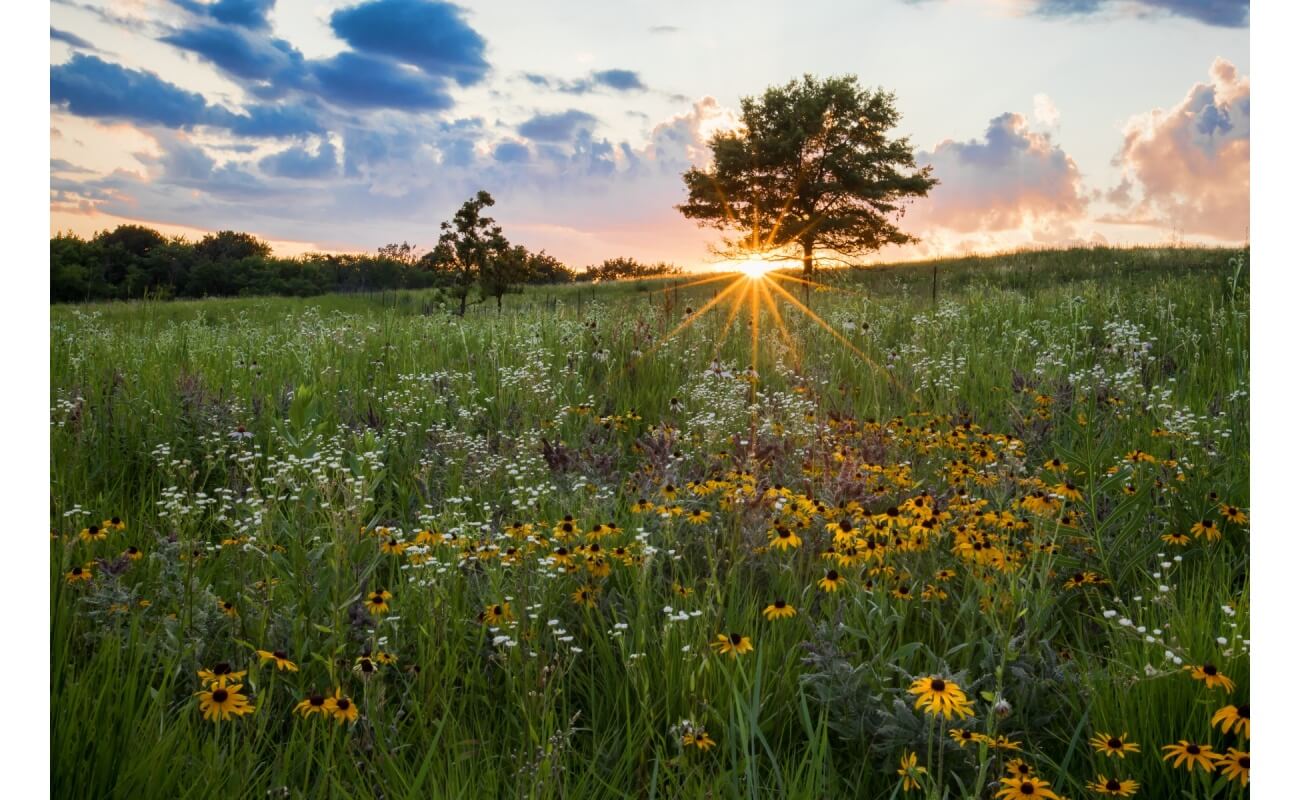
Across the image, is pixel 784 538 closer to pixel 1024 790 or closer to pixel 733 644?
pixel 733 644

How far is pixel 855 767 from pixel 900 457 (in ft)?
7.88

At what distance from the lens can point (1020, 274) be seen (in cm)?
2459

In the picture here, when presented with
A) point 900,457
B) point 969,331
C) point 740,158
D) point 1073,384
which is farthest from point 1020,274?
point 900,457

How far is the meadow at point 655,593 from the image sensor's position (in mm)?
1966

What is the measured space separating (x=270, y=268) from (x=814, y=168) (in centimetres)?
2171

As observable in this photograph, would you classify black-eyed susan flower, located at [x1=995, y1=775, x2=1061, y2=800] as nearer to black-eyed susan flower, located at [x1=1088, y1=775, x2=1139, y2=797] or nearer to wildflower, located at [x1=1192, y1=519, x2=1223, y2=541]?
black-eyed susan flower, located at [x1=1088, y1=775, x2=1139, y2=797]

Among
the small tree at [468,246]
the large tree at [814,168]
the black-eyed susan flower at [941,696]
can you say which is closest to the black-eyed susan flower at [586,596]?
the black-eyed susan flower at [941,696]

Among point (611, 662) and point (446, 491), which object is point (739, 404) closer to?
point (446, 491)

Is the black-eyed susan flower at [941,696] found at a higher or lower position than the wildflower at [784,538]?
lower

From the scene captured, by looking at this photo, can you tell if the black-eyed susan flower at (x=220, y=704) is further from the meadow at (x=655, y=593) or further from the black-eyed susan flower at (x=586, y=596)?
the black-eyed susan flower at (x=586, y=596)

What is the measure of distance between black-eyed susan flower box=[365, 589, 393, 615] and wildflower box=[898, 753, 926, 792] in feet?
4.56

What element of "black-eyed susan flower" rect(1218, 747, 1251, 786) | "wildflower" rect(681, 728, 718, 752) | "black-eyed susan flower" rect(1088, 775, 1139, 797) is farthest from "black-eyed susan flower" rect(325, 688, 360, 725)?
"black-eyed susan flower" rect(1218, 747, 1251, 786)

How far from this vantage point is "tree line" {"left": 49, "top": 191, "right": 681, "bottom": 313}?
281 inches

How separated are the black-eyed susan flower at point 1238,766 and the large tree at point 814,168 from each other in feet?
109
